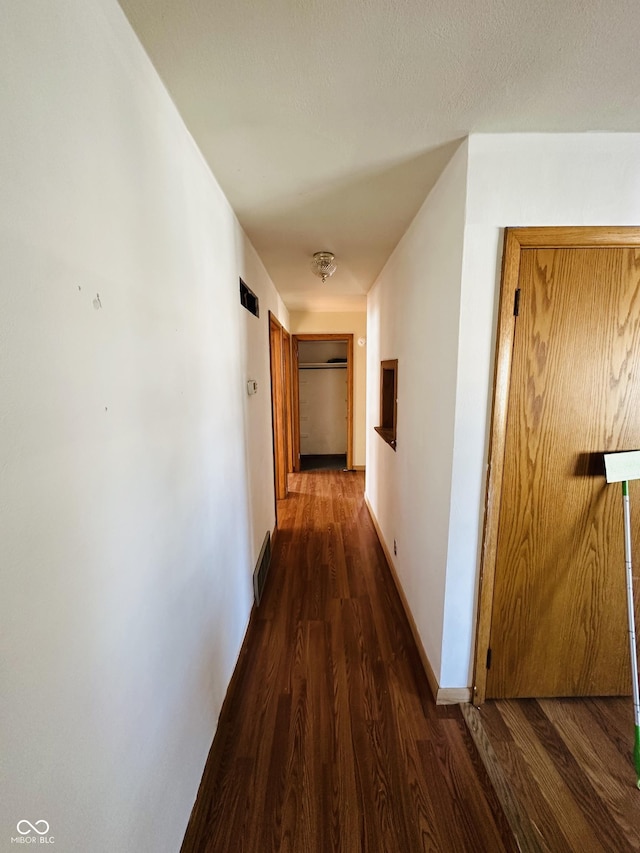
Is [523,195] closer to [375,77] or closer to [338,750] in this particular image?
[375,77]

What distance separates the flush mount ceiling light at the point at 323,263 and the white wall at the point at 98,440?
48.0 inches

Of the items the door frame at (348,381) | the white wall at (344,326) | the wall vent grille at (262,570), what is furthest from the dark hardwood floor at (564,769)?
the white wall at (344,326)

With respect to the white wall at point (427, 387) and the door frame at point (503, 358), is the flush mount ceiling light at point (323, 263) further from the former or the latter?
the door frame at point (503, 358)

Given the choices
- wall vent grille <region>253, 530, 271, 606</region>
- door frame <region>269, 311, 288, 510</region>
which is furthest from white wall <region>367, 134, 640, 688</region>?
door frame <region>269, 311, 288, 510</region>

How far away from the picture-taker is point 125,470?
2.44 ft

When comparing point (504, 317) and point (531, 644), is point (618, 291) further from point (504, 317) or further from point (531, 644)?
point (531, 644)

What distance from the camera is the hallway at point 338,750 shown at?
3.54 ft

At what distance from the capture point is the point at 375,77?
35.5 inches

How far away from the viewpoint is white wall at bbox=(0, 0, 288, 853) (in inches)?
19.1

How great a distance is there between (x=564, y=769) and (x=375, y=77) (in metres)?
2.43

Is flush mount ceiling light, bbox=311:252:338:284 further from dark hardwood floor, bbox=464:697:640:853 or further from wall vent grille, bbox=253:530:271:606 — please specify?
dark hardwood floor, bbox=464:697:640:853

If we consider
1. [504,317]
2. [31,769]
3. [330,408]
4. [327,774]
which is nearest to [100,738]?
[31,769]

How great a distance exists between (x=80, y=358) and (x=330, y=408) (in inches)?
193

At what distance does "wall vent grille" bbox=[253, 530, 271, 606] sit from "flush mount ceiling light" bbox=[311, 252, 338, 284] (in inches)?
82.4
